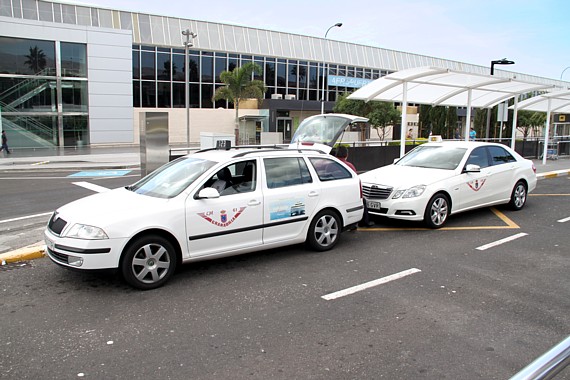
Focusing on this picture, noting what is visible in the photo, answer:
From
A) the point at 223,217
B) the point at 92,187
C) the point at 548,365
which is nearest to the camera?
the point at 548,365

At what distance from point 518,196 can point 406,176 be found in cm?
322

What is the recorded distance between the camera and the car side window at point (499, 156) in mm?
9672

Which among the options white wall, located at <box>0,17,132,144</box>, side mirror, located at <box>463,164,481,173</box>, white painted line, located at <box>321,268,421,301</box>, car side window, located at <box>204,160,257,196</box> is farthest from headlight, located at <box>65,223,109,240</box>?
white wall, located at <box>0,17,132,144</box>

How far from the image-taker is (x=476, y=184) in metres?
8.97

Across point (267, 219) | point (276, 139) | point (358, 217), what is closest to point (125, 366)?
point (267, 219)

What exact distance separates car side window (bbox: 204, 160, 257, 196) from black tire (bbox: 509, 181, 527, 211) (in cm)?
654

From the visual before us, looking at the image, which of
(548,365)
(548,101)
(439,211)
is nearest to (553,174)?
(548,101)

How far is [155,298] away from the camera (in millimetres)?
5004

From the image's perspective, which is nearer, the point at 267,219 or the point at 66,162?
the point at 267,219

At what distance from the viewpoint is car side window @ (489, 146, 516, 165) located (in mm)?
9672

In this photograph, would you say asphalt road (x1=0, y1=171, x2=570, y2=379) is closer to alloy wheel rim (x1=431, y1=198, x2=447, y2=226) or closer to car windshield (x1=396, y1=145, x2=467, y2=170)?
alloy wheel rim (x1=431, y1=198, x2=447, y2=226)

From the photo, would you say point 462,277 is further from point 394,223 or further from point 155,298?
point 155,298

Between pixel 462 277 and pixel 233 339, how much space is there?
315 cm

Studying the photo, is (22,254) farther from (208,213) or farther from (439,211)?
(439,211)
